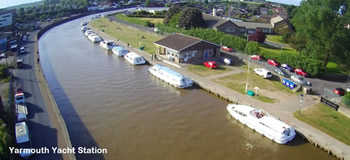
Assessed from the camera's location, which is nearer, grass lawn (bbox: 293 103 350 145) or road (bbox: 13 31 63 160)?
road (bbox: 13 31 63 160)

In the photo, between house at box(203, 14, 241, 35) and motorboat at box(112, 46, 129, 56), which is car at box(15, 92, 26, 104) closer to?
motorboat at box(112, 46, 129, 56)

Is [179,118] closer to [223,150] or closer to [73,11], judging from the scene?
[223,150]

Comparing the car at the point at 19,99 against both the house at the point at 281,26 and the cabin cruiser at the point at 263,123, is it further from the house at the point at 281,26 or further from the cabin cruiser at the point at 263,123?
the house at the point at 281,26

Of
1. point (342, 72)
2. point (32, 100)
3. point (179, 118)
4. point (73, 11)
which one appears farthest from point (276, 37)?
point (73, 11)

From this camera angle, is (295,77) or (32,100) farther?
(295,77)

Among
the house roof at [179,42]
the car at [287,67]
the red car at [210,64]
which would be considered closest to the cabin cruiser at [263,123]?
the red car at [210,64]

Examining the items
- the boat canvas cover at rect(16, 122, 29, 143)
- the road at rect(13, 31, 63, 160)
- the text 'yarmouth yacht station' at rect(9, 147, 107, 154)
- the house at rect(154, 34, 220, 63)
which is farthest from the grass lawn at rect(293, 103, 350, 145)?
the boat canvas cover at rect(16, 122, 29, 143)
